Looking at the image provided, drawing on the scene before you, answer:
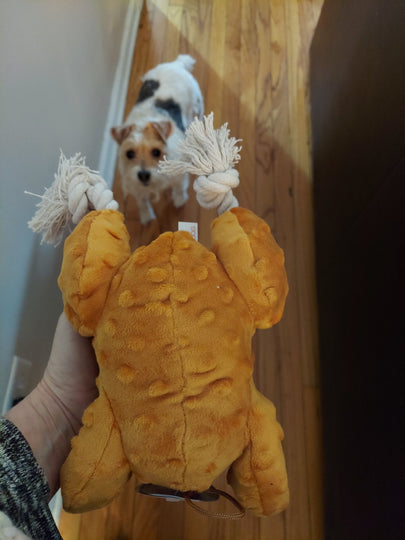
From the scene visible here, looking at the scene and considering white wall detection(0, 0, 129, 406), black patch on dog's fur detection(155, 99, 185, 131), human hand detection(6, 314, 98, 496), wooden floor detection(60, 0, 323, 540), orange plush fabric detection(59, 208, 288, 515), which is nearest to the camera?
orange plush fabric detection(59, 208, 288, 515)

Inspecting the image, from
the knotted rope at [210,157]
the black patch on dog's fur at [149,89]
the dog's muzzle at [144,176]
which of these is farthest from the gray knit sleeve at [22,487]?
the black patch on dog's fur at [149,89]

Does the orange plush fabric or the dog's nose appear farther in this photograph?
the dog's nose

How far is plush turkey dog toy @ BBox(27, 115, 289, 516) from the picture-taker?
1.36ft

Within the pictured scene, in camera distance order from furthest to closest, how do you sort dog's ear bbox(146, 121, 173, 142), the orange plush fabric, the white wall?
dog's ear bbox(146, 121, 173, 142)
the white wall
the orange plush fabric

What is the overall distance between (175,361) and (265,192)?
41.2 inches

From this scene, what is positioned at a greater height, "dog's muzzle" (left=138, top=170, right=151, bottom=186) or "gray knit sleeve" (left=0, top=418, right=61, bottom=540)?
"dog's muzzle" (left=138, top=170, right=151, bottom=186)

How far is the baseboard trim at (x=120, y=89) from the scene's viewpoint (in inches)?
51.8

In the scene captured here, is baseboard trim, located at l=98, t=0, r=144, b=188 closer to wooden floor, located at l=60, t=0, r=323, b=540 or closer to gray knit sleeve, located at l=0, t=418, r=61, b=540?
wooden floor, located at l=60, t=0, r=323, b=540

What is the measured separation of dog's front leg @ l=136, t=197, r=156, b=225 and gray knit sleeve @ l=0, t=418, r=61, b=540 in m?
0.87

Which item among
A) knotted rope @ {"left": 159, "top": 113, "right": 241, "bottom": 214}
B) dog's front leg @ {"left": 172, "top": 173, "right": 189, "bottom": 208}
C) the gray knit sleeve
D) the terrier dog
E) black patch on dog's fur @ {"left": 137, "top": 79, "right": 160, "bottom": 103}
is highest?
black patch on dog's fur @ {"left": 137, "top": 79, "right": 160, "bottom": 103}

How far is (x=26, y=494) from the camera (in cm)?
47

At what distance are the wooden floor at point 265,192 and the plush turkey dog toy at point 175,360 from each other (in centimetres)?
43

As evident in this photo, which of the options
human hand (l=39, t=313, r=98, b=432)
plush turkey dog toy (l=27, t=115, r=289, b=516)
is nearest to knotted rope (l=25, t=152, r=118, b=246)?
plush turkey dog toy (l=27, t=115, r=289, b=516)

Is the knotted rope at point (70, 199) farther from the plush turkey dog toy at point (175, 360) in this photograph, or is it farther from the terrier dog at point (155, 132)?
the terrier dog at point (155, 132)
